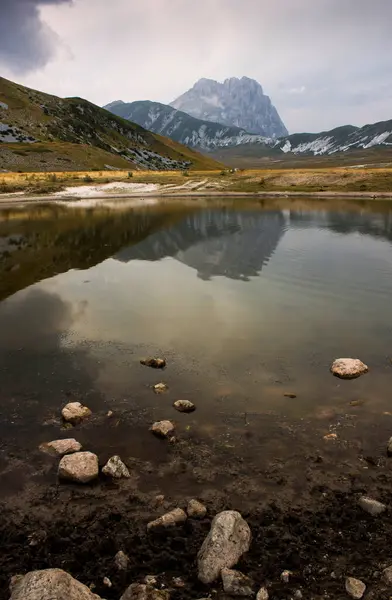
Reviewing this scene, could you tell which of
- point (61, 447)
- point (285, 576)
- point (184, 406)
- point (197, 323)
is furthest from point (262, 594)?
point (197, 323)

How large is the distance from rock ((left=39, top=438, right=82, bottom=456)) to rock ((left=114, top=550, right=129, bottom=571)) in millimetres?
4111

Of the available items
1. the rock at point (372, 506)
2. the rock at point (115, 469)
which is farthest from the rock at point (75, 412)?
the rock at point (372, 506)

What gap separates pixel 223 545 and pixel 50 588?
11.1 ft

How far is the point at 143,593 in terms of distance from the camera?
775 cm

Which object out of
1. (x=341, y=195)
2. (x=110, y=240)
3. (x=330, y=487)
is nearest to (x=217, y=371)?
(x=330, y=487)

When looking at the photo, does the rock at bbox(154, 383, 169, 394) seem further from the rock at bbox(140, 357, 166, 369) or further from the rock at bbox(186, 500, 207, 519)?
the rock at bbox(186, 500, 207, 519)

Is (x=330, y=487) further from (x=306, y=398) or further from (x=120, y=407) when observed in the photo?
(x=120, y=407)

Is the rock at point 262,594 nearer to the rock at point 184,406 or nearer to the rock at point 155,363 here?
the rock at point 184,406

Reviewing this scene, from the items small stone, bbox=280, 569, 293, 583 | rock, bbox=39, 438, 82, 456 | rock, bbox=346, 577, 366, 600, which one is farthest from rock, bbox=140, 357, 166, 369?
rock, bbox=346, 577, 366, 600

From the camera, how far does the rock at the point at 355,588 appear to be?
774cm

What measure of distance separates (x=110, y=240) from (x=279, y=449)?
43.9 metres

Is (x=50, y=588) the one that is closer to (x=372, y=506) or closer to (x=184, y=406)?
(x=372, y=506)

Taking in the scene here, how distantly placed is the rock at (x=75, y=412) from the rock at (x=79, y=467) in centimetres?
228

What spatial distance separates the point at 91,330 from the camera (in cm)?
2223
